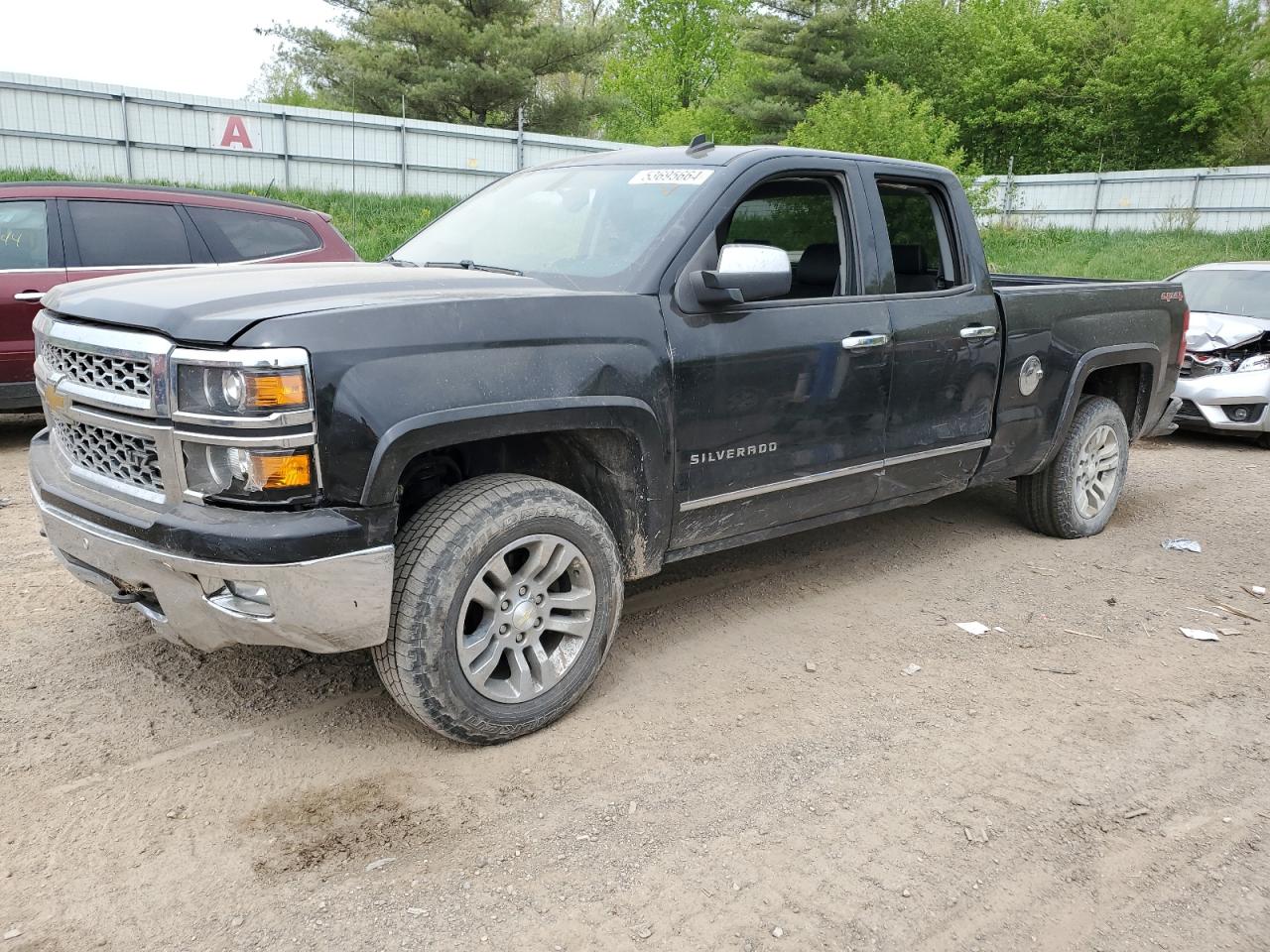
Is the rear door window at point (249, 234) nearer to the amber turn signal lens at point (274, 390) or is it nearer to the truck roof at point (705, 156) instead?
the truck roof at point (705, 156)

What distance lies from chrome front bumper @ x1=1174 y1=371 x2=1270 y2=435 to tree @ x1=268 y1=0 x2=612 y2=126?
20.2m

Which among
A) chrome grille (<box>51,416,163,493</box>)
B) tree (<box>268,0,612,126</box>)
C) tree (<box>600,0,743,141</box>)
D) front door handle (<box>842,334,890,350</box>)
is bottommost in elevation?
chrome grille (<box>51,416,163,493</box>)

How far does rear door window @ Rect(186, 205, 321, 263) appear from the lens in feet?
25.3

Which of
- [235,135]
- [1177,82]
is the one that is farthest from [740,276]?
[1177,82]

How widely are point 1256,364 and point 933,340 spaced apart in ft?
19.6

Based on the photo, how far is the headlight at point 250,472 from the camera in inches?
105

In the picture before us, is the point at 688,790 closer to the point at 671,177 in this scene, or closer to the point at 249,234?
the point at 671,177

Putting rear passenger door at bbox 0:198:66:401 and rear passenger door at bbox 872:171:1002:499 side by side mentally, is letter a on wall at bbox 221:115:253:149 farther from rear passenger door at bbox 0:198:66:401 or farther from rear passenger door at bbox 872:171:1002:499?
rear passenger door at bbox 872:171:1002:499

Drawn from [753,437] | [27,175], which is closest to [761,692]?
[753,437]

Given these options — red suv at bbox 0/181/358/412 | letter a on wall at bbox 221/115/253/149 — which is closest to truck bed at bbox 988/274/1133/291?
red suv at bbox 0/181/358/412

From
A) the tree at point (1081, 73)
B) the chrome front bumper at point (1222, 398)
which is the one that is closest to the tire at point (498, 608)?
the chrome front bumper at point (1222, 398)

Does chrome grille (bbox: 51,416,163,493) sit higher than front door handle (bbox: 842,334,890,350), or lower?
lower

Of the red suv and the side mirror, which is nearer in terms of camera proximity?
the side mirror

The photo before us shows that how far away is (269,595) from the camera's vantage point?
2725 mm
